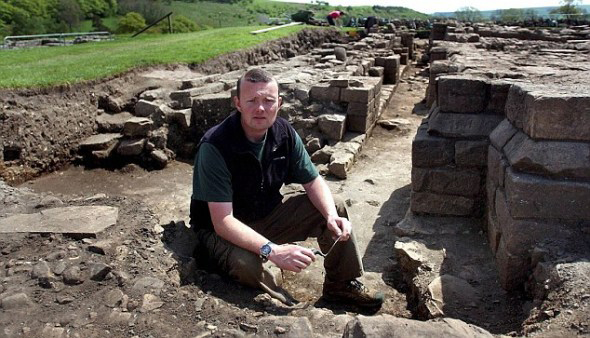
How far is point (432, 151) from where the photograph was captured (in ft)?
15.1

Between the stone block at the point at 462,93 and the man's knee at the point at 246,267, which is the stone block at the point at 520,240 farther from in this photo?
the man's knee at the point at 246,267

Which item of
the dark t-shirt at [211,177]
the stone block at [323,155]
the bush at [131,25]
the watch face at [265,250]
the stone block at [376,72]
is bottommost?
the stone block at [323,155]

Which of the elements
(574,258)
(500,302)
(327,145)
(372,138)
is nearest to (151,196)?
(327,145)

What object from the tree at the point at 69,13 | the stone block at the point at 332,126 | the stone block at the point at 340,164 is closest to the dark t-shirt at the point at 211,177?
the stone block at the point at 340,164

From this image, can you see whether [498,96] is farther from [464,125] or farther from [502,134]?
[502,134]

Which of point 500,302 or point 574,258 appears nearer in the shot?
point 574,258

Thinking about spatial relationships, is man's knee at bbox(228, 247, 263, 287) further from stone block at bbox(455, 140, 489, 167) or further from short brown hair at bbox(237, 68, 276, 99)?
stone block at bbox(455, 140, 489, 167)

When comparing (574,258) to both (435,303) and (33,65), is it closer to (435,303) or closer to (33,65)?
(435,303)

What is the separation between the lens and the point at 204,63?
1256 centimetres

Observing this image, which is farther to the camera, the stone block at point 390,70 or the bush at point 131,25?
the bush at point 131,25

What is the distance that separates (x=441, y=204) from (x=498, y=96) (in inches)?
45.7

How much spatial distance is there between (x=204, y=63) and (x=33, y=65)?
157 inches

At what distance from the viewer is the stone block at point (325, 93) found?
28.9ft

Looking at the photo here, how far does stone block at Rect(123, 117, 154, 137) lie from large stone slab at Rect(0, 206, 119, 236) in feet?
16.0
